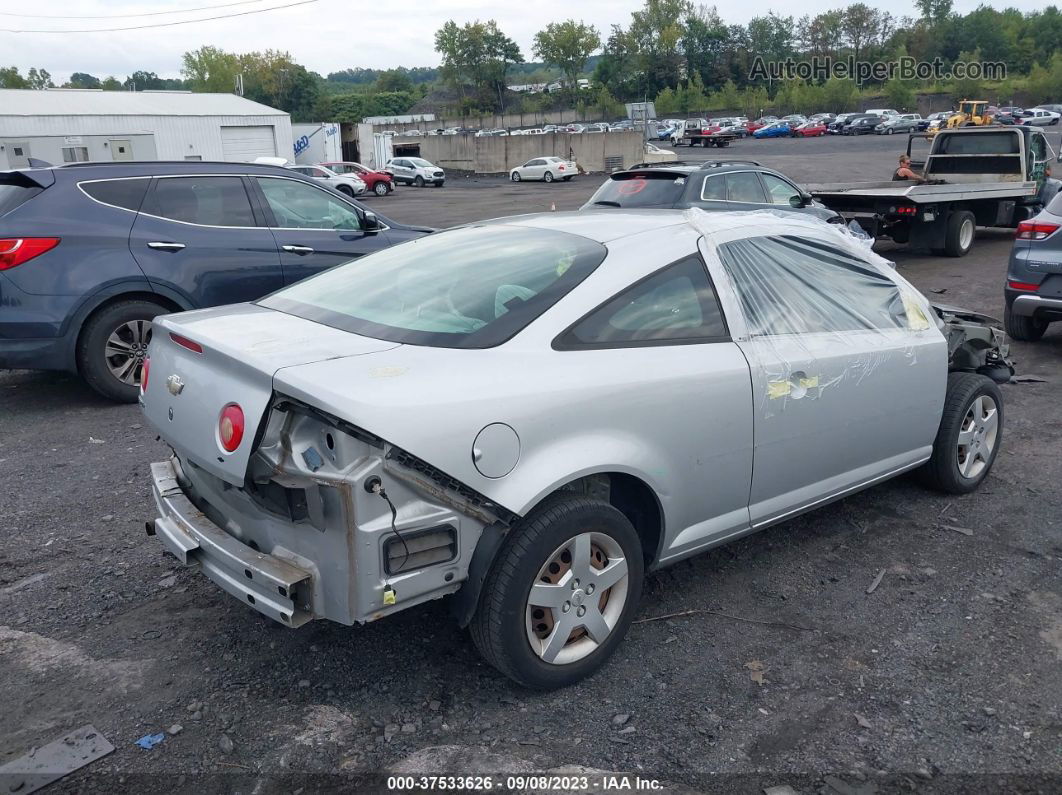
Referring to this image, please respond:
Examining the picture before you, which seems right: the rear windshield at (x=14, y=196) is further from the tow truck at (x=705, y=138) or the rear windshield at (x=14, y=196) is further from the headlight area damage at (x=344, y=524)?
the tow truck at (x=705, y=138)

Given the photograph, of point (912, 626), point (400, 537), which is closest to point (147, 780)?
point (400, 537)

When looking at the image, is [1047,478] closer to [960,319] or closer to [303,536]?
[960,319]

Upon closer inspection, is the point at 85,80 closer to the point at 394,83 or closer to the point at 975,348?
the point at 394,83

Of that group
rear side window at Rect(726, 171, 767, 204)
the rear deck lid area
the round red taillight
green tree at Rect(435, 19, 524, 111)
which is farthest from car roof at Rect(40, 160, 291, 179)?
green tree at Rect(435, 19, 524, 111)

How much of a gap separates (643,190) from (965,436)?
22.1 feet

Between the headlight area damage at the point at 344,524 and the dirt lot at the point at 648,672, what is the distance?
1.56 ft

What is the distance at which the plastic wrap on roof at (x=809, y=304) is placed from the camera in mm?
3674

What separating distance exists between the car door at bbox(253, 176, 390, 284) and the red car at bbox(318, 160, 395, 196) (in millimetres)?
32130

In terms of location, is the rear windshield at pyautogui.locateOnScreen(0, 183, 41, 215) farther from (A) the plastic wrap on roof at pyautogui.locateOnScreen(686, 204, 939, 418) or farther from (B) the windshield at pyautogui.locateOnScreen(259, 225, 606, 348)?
(A) the plastic wrap on roof at pyautogui.locateOnScreen(686, 204, 939, 418)

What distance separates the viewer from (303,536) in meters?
2.78

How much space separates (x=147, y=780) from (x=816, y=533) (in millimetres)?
3163

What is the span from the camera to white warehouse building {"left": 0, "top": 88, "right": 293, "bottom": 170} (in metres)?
36.3

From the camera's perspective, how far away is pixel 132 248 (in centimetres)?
634

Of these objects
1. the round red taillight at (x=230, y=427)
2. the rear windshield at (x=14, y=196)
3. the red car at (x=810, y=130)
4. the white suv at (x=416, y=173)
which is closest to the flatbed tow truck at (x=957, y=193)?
the rear windshield at (x=14, y=196)
